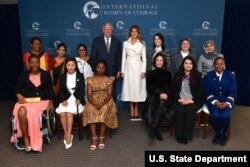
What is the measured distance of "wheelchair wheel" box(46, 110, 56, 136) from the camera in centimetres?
424

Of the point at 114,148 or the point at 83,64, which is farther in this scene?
the point at 83,64

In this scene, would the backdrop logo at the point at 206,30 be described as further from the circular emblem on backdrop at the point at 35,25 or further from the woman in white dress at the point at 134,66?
the circular emblem on backdrop at the point at 35,25

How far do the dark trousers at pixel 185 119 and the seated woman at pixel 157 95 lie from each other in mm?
212

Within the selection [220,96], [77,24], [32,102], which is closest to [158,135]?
[220,96]

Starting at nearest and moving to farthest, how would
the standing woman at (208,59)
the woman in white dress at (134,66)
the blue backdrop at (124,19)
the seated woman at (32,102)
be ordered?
the seated woman at (32,102), the standing woman at (208,59), the woman in white dress at (134,66), the blue backdrop at (124,19)

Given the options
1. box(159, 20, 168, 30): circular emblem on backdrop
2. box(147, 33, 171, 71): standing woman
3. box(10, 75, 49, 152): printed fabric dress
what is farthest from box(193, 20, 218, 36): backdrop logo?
box(10, 75, 49, 152): printed fabric dress

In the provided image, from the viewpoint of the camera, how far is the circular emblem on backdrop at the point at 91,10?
18.2ft

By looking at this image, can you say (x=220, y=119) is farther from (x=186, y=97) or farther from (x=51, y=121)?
(x=51, y=121)

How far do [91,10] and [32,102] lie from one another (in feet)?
6.99

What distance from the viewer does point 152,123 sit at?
4.52m

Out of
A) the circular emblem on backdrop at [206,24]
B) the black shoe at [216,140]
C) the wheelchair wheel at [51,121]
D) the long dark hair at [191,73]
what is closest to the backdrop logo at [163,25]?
the circular emblem on backdrop at [206,24]

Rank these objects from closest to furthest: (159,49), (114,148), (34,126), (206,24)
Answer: (34,126), (114,148), (159,49), (206,24)

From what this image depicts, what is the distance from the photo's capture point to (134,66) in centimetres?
512

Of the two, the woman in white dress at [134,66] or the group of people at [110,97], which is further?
the woman in white dress at [134,66]
